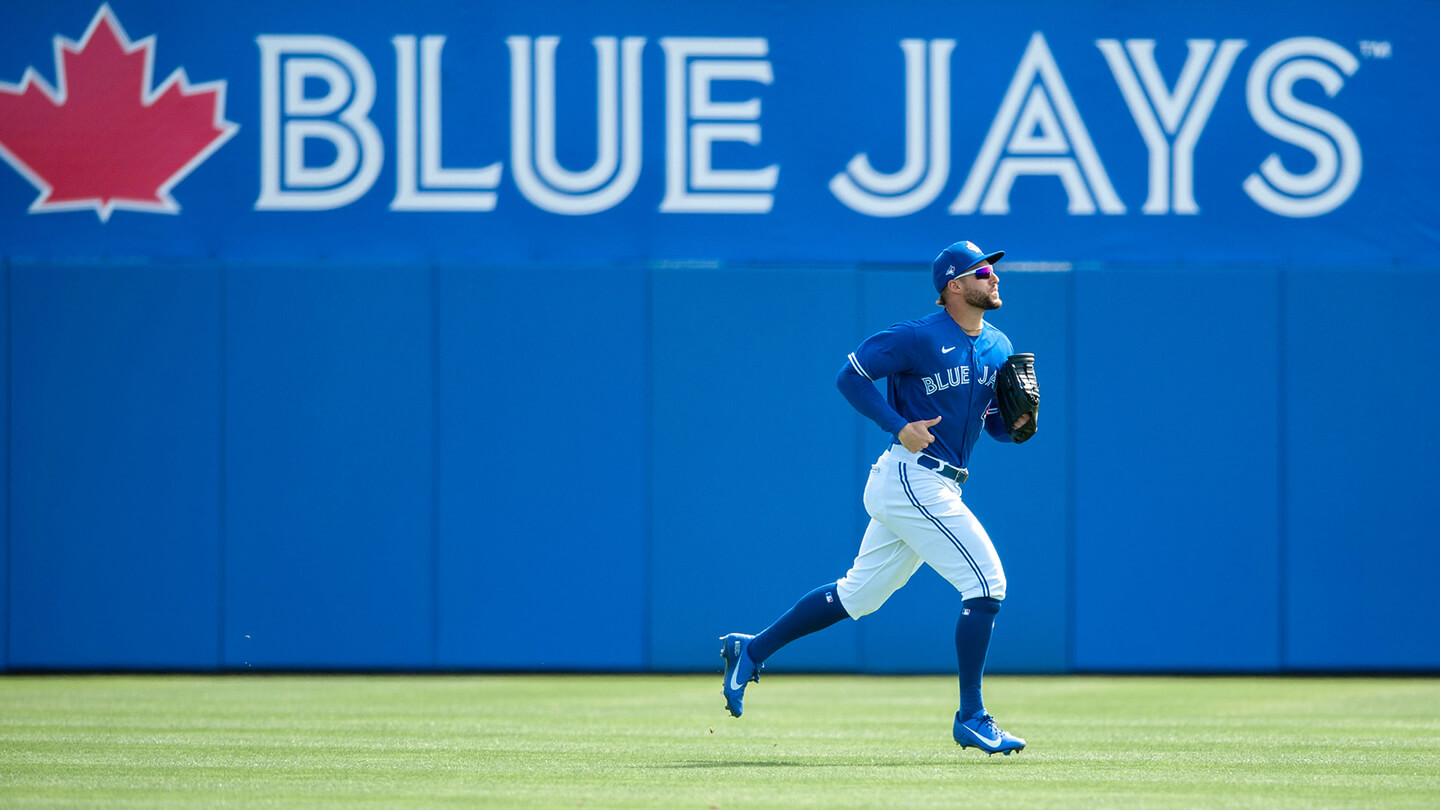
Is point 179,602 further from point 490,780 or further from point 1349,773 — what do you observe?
point 1349,773

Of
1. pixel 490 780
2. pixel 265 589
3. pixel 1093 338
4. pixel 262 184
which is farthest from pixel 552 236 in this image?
pixel 490 780

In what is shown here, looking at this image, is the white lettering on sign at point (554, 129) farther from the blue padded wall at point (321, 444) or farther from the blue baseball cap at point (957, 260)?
the blue baseball cap at point (957, 260)

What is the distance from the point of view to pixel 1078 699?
8.27 m

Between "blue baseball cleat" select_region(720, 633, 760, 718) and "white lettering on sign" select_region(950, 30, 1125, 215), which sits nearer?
"blue baseball cleat" select_region(720, 633, 760, 718)

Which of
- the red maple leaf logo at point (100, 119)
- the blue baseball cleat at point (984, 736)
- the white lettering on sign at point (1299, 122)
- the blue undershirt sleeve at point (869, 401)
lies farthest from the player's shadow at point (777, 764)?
the red maple leaf logo at point (100, 119)

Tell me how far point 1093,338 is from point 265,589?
201 inches

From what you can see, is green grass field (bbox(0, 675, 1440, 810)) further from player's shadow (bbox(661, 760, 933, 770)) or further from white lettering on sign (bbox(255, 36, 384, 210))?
white lettering on sign (bbox(255, 36, 384, 210))

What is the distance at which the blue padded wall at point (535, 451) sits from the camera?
30.0 feet

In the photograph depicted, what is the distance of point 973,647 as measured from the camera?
18.6ft

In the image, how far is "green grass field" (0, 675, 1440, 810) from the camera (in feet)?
16.0

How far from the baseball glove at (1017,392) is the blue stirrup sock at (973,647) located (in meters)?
0.68

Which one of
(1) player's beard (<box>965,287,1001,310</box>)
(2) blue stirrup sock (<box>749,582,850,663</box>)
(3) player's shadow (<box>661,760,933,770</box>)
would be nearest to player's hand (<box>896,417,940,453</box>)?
(1) player's beard (<box>965,287,1001,310</box>)

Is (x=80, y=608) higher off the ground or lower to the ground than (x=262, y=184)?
lower

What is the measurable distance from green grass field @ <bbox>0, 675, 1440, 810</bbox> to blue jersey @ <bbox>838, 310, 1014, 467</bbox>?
4.08 ft
